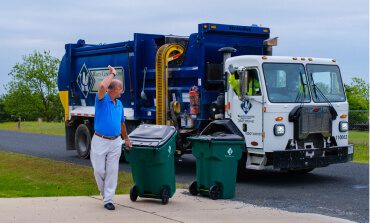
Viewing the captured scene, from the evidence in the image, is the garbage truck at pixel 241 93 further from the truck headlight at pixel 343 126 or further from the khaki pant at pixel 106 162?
the khaki pant at pixel 106 162

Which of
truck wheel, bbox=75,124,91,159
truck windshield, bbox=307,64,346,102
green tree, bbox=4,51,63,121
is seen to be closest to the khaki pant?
truck windshield, bbox=307,64,346,102

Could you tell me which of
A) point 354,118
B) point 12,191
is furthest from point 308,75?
point 354,118

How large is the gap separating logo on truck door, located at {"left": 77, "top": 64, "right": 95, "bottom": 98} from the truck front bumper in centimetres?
721

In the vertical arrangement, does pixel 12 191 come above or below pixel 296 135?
below

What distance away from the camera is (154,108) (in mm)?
14852

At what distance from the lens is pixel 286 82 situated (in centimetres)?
1230

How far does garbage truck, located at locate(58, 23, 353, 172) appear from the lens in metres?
12.0

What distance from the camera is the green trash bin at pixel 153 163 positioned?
909 cm

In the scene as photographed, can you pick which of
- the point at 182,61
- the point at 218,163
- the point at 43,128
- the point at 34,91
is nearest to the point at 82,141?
the point at 182,61

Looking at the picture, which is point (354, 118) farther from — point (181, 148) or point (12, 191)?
point (12, 191)

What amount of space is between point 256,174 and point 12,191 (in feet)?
18.1

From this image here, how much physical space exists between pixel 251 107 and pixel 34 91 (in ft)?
200

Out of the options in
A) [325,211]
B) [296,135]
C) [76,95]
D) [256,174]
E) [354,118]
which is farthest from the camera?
[354,118]

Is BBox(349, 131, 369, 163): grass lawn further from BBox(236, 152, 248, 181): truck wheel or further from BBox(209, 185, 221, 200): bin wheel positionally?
BBox(209, 185, 221, 200): bin wheel
